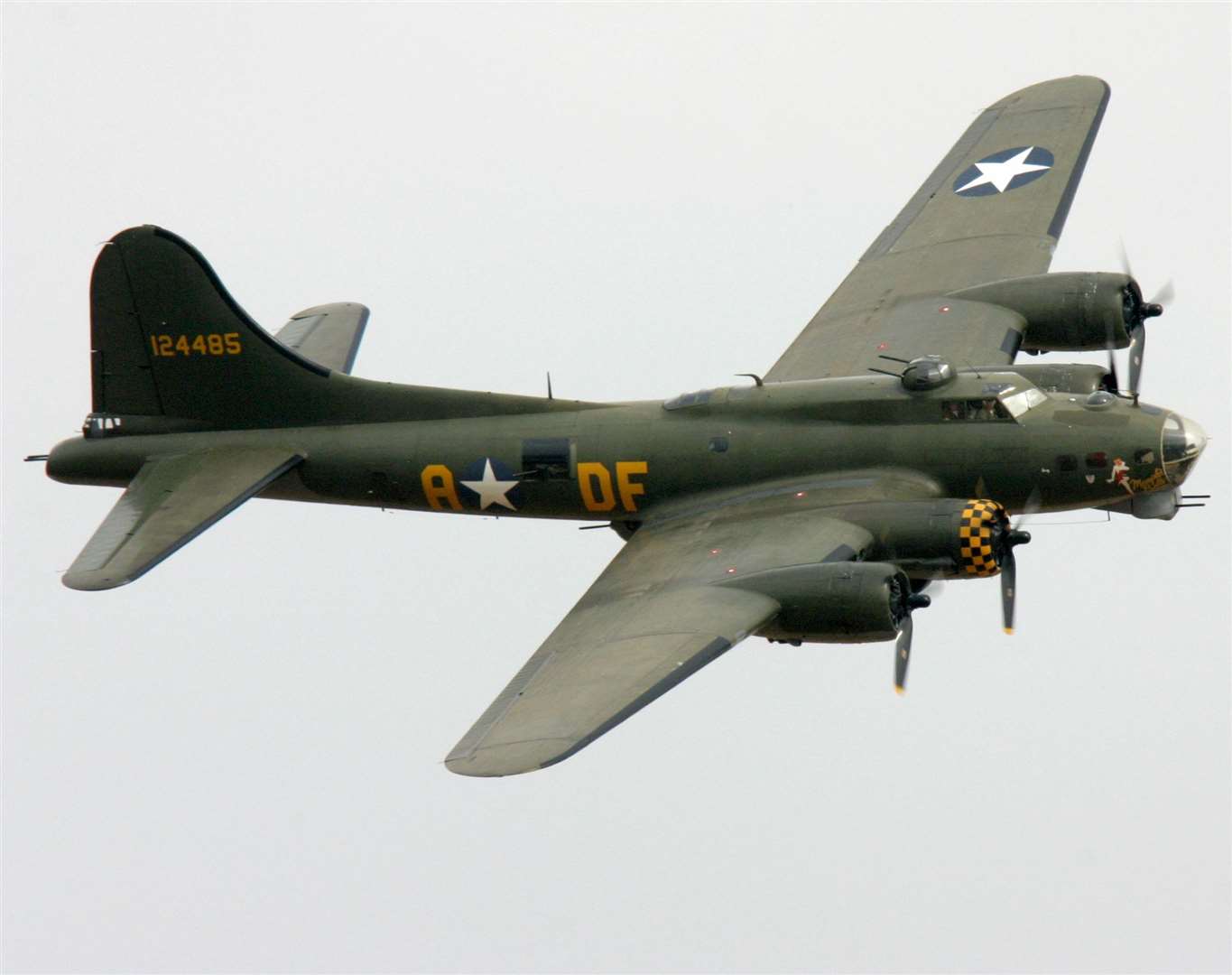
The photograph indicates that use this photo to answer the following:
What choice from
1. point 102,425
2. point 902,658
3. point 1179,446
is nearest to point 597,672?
point 902,658

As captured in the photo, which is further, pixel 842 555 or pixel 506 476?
pixel 506 476

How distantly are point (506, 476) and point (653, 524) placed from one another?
105 inches

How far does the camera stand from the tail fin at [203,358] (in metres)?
45.7

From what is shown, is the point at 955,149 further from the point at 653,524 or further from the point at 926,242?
the point at 653,524

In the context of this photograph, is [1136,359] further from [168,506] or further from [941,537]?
[168,506]

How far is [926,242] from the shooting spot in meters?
49.9

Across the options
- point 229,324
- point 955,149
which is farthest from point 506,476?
point 955,149

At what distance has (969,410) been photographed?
140ft

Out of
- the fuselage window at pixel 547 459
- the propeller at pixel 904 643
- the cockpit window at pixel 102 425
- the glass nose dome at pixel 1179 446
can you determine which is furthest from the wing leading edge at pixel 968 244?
the cockpit window at pixel 102 425

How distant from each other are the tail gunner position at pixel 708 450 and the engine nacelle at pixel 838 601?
0.04 metres

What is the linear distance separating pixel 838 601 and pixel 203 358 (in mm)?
12717

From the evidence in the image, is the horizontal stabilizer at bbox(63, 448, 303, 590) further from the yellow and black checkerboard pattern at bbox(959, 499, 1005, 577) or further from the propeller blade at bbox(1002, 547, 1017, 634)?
the propeller blade at bbox(1002, 547, 1017, 634)

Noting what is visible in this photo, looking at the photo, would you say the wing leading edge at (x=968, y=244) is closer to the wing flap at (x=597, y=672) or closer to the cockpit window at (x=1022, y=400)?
the cockpit window at (x=1022, y=400)

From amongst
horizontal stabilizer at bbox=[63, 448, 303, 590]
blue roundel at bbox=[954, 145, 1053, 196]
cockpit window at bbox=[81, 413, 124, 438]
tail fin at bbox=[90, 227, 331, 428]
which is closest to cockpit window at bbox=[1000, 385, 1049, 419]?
blue roundel at bbox=[954, 145, 1053, 196]
